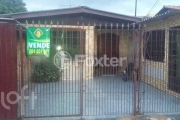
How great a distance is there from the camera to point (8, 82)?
474 centimetres

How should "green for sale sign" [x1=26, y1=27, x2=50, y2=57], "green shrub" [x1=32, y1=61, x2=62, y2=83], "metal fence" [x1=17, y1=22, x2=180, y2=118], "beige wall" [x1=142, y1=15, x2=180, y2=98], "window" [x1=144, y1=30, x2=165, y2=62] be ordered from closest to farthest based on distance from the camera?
"green for sale sign" [x1=26, y1=27, x2=50, y2=57]
"metal fence" [x1=17, y1=22, x2=180, y2=118]
"beige wall" [x1=142, y1=15, x2=180, y2=98]
"window" [x1=144, y1=30, x2=165, y2=62]
"green shrub" [x1=32, y1=61, x2=62, y2=83]

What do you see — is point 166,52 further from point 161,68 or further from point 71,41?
point 71,41

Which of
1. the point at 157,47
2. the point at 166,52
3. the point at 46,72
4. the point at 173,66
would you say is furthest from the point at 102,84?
the point at 46,72

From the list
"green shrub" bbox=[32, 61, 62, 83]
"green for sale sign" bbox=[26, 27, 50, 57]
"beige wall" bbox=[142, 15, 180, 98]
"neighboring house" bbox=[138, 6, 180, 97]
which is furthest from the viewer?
"green shrub" bbox=[32, 61, 62, 83]

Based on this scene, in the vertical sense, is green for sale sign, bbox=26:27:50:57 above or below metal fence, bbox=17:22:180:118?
above

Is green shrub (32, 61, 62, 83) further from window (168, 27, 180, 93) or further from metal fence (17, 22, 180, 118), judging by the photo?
window (168, 27, 180, 93)

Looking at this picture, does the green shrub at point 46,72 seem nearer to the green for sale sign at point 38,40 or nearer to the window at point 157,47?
the green for sale sign at point 38,40

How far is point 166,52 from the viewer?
7.92 metres

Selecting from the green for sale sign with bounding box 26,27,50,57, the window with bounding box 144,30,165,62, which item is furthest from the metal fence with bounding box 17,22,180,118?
the green for sale sign with bounding box 26,27,50,57

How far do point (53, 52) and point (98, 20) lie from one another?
427cm

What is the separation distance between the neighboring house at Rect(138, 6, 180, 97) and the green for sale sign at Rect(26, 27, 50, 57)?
10.4 feet

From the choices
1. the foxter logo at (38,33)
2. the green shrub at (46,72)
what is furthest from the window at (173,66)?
the green shrub at (46,72)

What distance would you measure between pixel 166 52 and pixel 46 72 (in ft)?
17.7

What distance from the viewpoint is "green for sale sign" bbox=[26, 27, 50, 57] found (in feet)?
17.2
